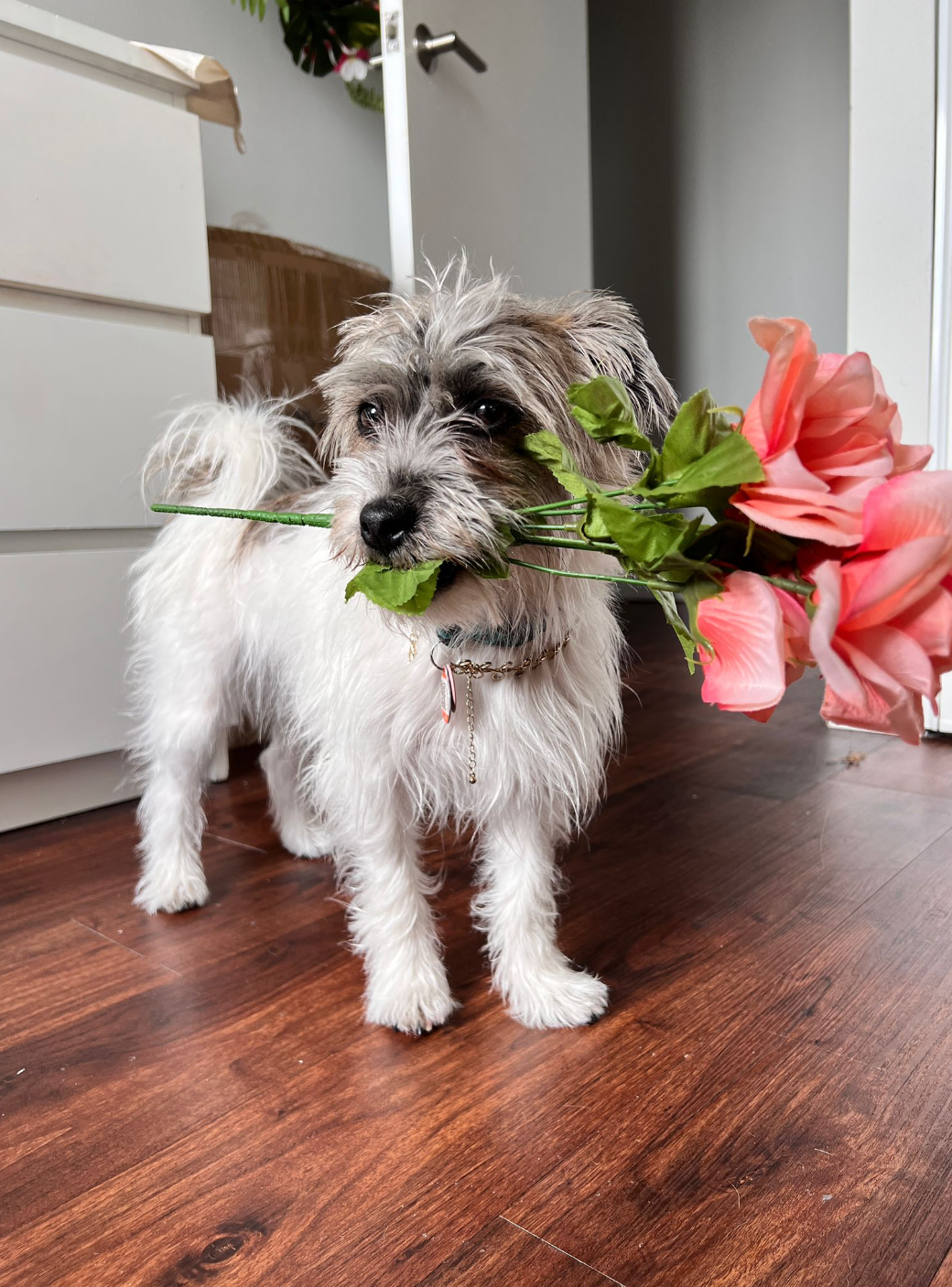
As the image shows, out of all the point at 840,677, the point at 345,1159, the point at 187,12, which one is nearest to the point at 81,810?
the point at 345,1159

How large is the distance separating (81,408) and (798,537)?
1834mm

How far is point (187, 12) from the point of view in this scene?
2854 millimetres

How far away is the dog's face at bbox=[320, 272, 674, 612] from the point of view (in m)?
0.91

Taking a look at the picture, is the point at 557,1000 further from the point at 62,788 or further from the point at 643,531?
the point at 62,788

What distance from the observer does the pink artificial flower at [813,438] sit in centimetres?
52

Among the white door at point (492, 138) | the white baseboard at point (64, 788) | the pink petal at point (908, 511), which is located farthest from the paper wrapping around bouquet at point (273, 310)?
the pink petal at point (908, 511)

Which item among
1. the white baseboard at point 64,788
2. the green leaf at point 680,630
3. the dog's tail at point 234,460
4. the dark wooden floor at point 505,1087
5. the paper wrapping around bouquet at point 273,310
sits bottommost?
the dark wooden floor at point 505,1087

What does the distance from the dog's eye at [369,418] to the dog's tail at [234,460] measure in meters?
0.48

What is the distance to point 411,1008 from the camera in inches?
47.4

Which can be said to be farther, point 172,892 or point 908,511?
point 172,892

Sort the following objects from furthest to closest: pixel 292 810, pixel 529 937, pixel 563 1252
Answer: pixel 292 810 < pixel 529 937 < pixel 563 1252

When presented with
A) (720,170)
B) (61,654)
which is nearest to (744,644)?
(61,654)

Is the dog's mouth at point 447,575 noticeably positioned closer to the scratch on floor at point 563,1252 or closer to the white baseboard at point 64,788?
the scratch on floor at point 563,1252

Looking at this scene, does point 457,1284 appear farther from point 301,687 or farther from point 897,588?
point 301,687
